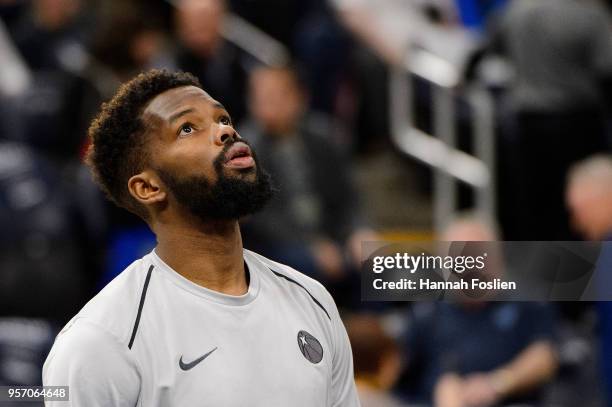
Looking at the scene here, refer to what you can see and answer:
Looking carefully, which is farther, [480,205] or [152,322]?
[480,205]

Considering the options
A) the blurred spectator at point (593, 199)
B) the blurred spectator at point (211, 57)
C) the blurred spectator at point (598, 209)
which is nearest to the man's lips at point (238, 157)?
the blurred spectator at point (598, 209)

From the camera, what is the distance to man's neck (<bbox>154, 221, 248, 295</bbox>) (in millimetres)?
2615

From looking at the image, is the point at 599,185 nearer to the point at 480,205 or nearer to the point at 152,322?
the point at 480,205

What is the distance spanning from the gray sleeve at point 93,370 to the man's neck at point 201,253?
0.94 feet

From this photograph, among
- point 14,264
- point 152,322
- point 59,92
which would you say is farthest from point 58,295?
point 152,322

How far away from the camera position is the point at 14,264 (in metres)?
5.55

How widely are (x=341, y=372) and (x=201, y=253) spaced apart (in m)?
0.41

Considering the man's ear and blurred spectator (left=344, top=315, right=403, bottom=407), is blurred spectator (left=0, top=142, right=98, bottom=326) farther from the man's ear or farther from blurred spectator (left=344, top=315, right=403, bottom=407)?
the man's ear

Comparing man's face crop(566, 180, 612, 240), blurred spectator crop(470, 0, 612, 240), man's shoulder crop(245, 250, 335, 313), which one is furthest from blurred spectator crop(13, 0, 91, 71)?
man's shoulder crop(245, 250, 335, 313)

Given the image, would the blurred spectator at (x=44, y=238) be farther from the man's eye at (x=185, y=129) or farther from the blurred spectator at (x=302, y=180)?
the man's eye at (x=185, y=129)

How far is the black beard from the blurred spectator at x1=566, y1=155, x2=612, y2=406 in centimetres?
253

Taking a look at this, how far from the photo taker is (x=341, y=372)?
8.87ft

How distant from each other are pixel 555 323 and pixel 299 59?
9.26 feet

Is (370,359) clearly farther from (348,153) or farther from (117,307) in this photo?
(348,153)
